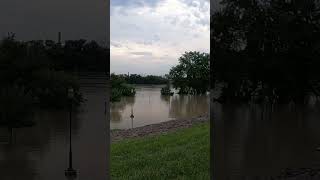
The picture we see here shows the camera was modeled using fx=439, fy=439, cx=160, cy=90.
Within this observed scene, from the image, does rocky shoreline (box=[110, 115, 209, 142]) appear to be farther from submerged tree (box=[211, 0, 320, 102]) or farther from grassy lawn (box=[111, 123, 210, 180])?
submerged tree (box=[211, 0, 320, 102])

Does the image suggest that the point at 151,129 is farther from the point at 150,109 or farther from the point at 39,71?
the point at 39,71

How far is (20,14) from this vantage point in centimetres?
343

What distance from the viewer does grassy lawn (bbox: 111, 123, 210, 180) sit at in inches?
186

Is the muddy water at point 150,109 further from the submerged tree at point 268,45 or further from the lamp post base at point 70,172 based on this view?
the lamp post base at point 70,172

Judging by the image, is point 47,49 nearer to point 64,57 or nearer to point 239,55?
point 64,57

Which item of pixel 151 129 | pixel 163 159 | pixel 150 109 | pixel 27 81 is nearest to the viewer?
pixel 27 81

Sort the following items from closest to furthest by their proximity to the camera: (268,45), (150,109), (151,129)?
1. (268,45)
2. (151,129)
3. (150,109)

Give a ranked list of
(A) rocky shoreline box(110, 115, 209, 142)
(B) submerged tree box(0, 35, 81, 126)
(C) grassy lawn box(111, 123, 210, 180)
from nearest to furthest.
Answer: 1. (B) submerged tree box(0, 35, 81, 126)
2. (C) grassy lawn box(111, 123, 210, 180)
3. (A) rocky shoreline box(110, 115, 209, 142)

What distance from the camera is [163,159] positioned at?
5359mm

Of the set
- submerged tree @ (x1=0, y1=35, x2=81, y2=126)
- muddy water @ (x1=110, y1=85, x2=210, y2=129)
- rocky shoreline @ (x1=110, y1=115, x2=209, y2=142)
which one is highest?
submerged tree @ (x1=0, y1=35, x2=81, y2=126)

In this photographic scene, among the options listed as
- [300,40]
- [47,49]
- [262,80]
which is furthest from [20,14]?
[300,40]

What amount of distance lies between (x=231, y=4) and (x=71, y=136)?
1770 mm

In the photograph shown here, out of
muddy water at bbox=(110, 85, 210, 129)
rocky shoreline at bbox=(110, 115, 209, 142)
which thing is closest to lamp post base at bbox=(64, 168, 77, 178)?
rocky shoreline at bbox=(110, 115, 209, 142)

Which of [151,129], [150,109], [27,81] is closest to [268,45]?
[27,81]
